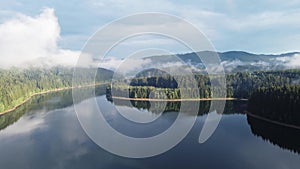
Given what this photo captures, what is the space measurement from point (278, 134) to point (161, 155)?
50.4 ft

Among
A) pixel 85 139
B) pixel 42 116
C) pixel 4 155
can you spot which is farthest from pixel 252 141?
pixel 42 116

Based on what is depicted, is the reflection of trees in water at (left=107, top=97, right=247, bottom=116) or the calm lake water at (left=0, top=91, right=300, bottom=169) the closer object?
the calm lake water at (left=0, top=91, right=300, bottom=169)

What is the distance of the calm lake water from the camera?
21297 mm

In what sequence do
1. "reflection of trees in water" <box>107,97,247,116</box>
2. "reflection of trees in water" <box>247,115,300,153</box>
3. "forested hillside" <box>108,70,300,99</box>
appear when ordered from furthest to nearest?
"forested hillside" <box>108,70,300,99</box> → "reflection of trees in water" <box>107,97,247,116</box> → "reflection of trees in water" <box>247,115,300,153</box>

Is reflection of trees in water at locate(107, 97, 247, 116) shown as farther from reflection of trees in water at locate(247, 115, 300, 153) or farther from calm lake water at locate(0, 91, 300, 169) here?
reflection of trees in water at locate(247, 115, 300, 153)

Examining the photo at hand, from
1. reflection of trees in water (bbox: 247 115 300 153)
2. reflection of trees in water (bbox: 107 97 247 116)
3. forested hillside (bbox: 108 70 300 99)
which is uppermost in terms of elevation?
forested hillside (bbox: 108 70 300 99)

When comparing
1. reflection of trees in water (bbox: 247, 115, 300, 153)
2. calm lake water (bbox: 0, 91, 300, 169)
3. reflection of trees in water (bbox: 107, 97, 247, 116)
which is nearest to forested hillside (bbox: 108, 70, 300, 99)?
reflection of trees in water (bbox: 107, 97, 247, 116)

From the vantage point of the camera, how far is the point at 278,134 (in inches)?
1199

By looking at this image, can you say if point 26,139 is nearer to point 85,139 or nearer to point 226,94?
point 85,139

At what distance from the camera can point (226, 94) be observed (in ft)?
199

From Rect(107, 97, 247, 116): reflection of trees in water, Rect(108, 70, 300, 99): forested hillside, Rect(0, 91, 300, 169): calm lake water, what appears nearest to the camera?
Rect(0, 91, 300, 169): calm lake water

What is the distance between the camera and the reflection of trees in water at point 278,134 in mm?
27047

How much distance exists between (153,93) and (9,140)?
36382 millimetres

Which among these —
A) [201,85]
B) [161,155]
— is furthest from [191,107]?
[161,155]
